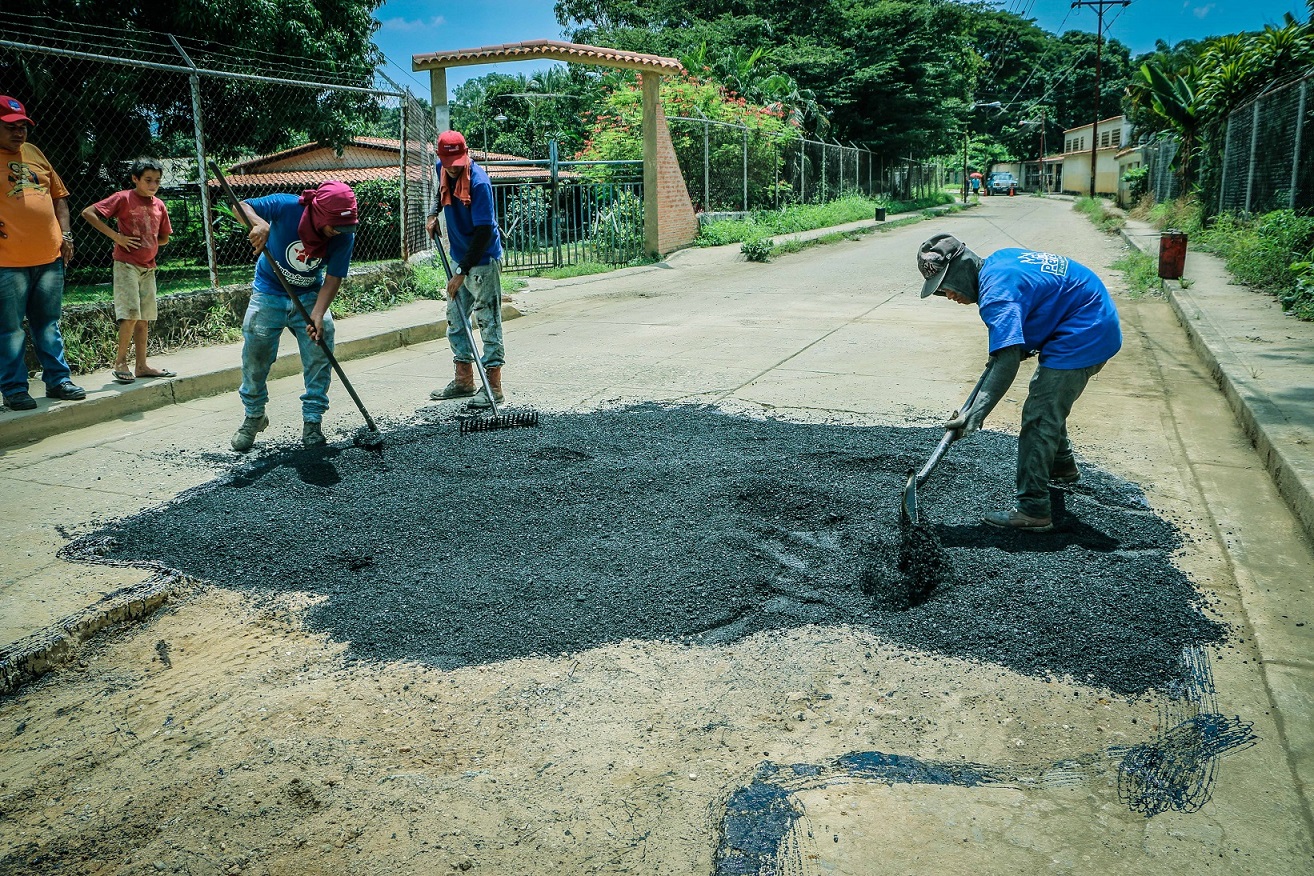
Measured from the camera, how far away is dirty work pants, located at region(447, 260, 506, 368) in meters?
6.79

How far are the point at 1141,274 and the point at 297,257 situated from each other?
1169 centimetres

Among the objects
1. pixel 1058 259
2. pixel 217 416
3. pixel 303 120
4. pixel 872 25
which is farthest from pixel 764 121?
pixel 1058 259

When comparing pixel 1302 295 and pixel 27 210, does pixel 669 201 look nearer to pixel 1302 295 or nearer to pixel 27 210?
pixel 1302 295

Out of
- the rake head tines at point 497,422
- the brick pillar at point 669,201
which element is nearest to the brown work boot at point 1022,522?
the rake head tines at point 497,422

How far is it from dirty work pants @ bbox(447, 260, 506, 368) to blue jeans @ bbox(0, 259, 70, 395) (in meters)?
2.62

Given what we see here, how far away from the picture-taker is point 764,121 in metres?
24.3

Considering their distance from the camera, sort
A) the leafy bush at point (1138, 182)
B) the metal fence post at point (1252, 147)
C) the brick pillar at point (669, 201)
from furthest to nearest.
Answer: the leafy bush at point (1138, 182) < the brick pillar at point (669, 201) < the metal fence post at point (1252, 147)

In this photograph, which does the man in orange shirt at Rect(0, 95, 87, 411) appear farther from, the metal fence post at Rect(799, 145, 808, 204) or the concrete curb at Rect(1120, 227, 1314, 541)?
the metal fence post at Rect(799, 145, 808, 204)

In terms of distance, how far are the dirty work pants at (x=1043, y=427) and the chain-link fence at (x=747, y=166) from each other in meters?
16.4

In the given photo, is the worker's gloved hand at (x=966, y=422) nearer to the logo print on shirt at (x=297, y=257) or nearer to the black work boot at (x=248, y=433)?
the logo print on shirt at (x=297, y=257)

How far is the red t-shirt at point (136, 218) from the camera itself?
7.11 metres

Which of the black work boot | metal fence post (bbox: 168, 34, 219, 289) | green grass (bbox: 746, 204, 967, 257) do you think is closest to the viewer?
the black work boot

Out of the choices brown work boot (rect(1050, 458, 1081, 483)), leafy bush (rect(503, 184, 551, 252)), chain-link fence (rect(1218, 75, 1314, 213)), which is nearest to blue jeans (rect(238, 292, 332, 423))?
brown work boot (rect(1050, 458, 1081, 483))

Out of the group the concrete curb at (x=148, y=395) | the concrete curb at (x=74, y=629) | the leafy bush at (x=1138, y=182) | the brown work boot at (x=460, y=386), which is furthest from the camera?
the leafy bush at (x=1138, y=182)
